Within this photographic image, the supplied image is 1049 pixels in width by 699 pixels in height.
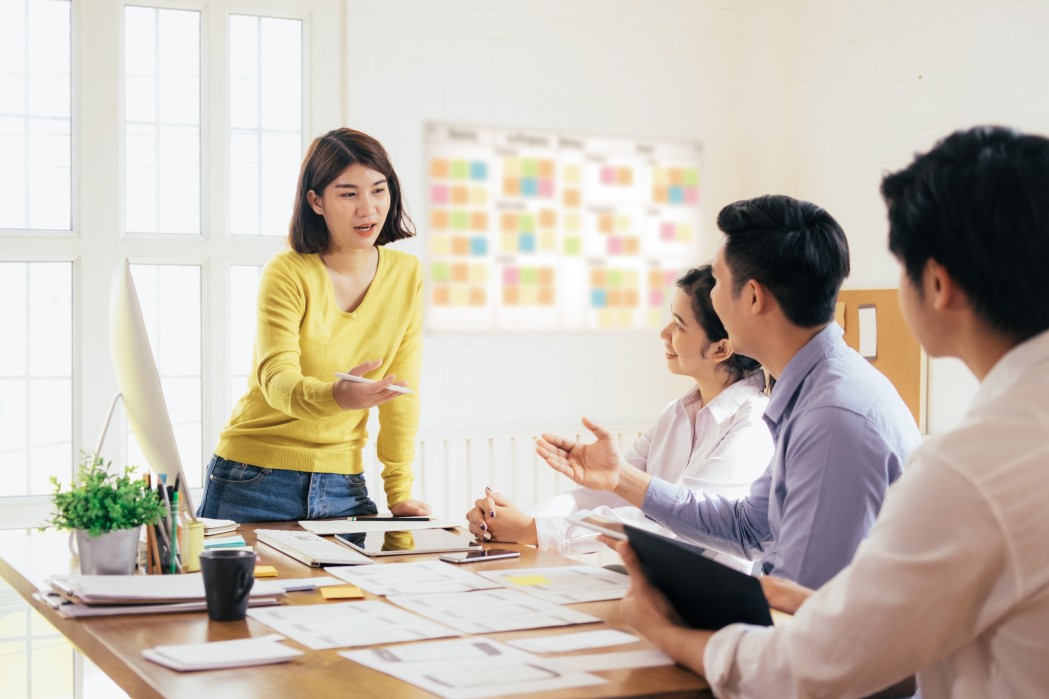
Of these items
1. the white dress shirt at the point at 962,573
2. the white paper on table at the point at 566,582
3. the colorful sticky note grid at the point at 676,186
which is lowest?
the white paper on table at the point at 566,582

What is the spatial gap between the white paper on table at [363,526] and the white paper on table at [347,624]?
0.59 metres

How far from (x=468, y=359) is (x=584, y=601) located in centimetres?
275

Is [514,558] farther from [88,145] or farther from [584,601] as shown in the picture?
[88,145]

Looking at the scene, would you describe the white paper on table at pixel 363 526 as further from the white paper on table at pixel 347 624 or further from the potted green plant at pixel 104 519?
the white paper on table at pixel 347 624

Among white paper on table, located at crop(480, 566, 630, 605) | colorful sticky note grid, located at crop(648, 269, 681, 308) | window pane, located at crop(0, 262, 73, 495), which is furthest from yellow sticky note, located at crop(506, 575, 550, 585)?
colorful sticky note grid, located at crop(648, 269, 681, 308)

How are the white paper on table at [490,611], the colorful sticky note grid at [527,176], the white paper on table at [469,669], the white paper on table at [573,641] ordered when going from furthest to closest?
1. the colorful sticky note grid at [527,176]
2. the white paper on table at [490,611]
3. the white paper on table at [573,641]
4. the white paper on table at [469,669]

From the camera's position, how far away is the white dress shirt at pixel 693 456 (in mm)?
2215

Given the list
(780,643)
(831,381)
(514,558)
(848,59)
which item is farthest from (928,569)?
(848,59)

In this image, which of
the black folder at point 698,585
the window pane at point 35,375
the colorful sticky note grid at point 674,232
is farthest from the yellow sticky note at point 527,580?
the colorful sticky note grid at point 674,232

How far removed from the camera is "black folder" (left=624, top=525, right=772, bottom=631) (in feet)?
4.01

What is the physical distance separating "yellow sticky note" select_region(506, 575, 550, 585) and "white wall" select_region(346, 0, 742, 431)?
246 cm

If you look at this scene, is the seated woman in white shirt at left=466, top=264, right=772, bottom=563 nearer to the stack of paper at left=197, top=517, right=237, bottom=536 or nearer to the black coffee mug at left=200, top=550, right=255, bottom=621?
the stack of paper at left=197, top=517, right=237, bottom=536

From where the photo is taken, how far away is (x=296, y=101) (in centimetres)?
417

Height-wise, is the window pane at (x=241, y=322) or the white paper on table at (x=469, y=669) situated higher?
the window pane at (x=241, y=322)
